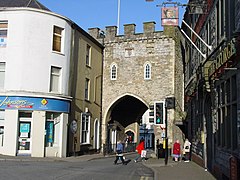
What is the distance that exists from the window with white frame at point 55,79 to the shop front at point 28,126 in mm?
1017

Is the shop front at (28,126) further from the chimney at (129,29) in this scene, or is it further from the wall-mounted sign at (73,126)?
the chimney at (129,29)

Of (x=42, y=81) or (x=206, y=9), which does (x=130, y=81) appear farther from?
(x=206, y=9)

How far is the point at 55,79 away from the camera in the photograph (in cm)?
2441

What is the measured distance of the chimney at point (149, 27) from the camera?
106 ft

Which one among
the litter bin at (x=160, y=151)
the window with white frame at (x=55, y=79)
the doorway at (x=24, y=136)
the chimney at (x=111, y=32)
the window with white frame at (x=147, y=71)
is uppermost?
the chimney at (x=111, y=32)

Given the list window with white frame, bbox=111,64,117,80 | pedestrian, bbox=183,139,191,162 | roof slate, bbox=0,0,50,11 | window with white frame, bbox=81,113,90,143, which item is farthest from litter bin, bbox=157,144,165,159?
roof slate, bbox=0,0,50,11

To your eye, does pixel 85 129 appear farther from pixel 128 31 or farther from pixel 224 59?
pixel 224 59

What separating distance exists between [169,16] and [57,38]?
11441 mm

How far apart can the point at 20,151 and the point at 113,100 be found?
1234cm

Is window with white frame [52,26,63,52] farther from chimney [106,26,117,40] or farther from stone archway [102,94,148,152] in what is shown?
stone archway [102,94,148,152]

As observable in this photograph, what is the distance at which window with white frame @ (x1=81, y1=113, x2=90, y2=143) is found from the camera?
28609 mm

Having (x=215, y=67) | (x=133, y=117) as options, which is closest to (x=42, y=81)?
(x=215, y=67)

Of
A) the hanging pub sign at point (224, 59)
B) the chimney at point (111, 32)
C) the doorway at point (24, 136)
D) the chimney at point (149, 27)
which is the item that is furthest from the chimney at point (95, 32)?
the hanging pub sign at point (224, 59)

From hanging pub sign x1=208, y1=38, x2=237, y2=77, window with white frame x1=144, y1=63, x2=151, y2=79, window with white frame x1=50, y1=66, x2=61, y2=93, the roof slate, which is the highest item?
the roof slate
